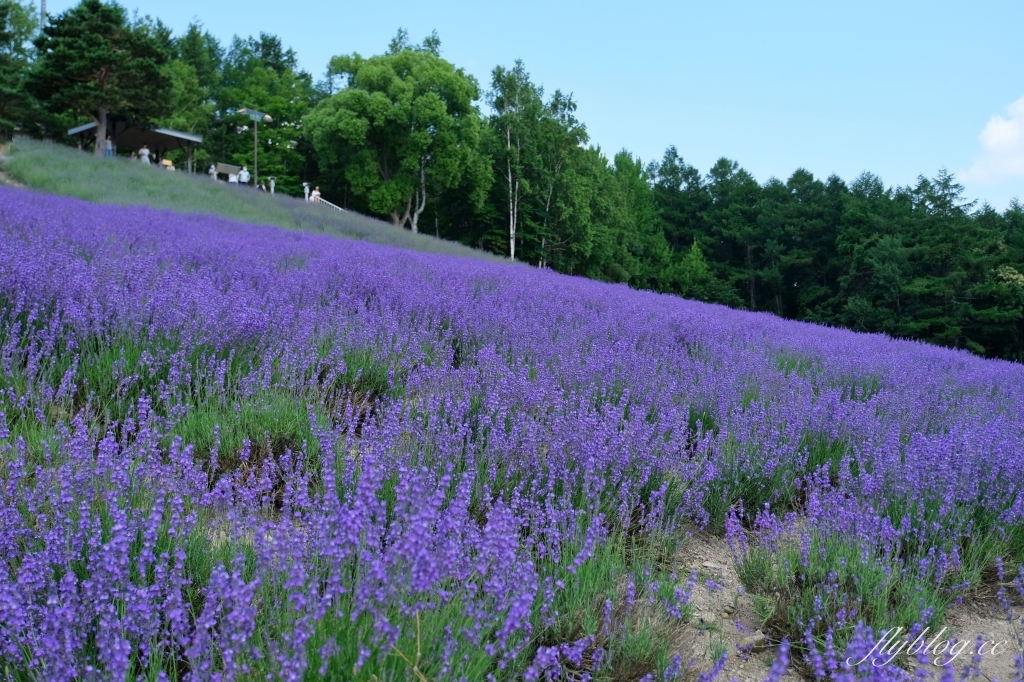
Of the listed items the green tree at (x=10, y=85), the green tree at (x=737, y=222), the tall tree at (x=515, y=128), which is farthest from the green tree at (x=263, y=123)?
the green tree at (x=737, y=222)

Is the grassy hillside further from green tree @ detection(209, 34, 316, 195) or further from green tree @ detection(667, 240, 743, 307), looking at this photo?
green tree @ detection(667, 240, 743, 307)

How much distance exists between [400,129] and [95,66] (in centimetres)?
1212

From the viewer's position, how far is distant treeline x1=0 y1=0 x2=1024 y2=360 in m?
27.8

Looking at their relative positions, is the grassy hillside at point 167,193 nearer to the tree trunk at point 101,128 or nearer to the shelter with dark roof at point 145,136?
the tree trunk at point 101,128

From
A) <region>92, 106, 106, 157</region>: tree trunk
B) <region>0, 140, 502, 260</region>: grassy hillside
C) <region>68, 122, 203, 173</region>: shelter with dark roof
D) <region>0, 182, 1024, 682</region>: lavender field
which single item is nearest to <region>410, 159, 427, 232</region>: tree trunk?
<region>68, 122, 203, 173</region>: shelter with dark roof

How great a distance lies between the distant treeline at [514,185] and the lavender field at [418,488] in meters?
26.6

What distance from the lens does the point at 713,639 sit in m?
2.31

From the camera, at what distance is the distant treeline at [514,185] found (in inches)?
1096

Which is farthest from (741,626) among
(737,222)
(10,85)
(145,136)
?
(737,222)

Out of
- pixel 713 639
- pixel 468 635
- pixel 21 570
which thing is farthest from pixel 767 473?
pixel 21 570

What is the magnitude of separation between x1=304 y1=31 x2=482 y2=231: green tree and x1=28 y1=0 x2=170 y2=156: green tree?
24.5 feet

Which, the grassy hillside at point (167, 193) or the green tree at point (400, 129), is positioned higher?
the green tree at point (400, 129)

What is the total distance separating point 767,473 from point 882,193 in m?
44.4

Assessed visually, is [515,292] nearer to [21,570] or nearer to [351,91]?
[21,570]
